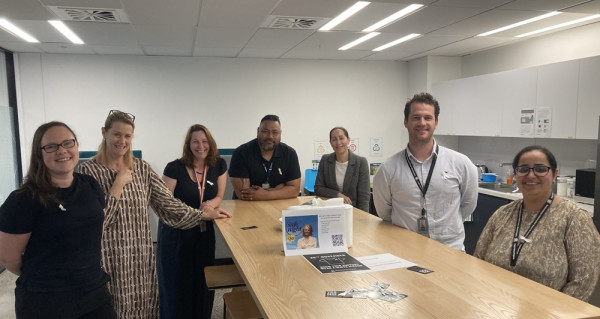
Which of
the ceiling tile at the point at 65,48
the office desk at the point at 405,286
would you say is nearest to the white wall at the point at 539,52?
the office desk at the point at 405,286

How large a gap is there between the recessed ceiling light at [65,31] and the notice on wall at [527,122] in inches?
185

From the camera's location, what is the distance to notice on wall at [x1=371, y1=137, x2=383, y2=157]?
6.63 m

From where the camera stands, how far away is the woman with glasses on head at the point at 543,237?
175 centimetres

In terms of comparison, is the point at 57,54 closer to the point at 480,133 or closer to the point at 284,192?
the point at 284,192

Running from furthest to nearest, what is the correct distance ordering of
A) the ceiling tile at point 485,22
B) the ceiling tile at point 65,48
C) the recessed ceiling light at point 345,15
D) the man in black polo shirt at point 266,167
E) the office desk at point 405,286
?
1. the ceiling tile at point 65,48
2. the ceiling tile at point 485,22
3. the recessed ceiling light at point 345,15
4. the man in black polo shirt at point 266,167
5. the office desk at point 405,286

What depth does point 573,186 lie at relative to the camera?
443cm

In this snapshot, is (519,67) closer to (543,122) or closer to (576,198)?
(543,122)

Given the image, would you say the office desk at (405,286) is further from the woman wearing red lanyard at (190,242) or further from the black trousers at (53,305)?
the woman wearing red lanyard at (190,242)

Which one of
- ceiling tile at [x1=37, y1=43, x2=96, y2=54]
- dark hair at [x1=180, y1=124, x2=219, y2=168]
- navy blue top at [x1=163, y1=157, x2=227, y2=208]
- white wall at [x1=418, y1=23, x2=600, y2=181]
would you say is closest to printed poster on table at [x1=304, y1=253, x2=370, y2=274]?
navy blue top at [x1=163, y1=157, x2=227, y2=208]

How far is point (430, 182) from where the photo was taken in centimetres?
226

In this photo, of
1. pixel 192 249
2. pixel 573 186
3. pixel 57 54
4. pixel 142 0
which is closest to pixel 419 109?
pixel 192 249

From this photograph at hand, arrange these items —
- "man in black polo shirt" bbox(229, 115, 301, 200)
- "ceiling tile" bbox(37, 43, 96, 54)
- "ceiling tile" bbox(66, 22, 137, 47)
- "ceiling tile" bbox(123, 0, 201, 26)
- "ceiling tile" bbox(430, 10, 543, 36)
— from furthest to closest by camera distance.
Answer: "ceiling tile" bbox(37, 43, 96, 54) → "ceiling tile" bbox(66, 22, 137, 47) → "ceiling tile" bbox(430, 10, 543, 36) → "ceiling tile" bbox(123, 0, 201, 26) → "man in black polo shirt" bbox(229, 115, 301, 200)

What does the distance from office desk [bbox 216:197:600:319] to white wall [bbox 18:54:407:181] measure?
4.09 m

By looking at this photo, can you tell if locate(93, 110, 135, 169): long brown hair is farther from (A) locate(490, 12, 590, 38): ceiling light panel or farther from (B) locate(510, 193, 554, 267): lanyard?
(A) locate(490, 12, 590, 38): ceiling light panel
